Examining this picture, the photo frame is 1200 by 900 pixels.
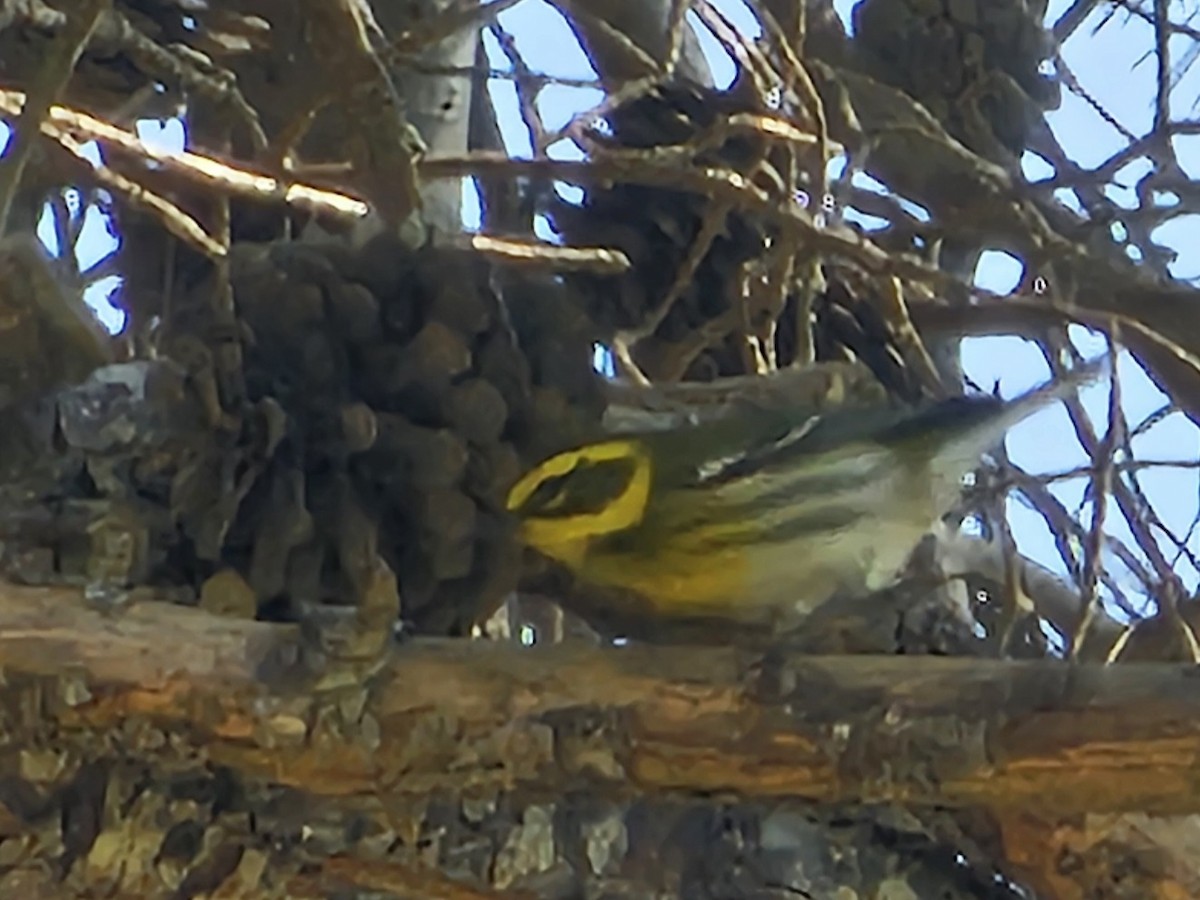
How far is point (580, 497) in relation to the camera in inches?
31.7

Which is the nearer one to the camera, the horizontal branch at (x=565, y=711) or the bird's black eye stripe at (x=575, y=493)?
the horizontal branch at (x=565, y=711)

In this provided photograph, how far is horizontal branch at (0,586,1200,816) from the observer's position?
67cm

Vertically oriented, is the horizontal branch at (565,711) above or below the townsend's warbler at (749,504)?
below

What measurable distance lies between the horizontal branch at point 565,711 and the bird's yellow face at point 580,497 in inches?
4.3

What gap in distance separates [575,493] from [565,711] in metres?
0.14

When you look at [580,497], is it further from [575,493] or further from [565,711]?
[565,711]

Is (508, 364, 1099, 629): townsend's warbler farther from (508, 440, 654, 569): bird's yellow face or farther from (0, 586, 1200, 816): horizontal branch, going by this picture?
(0, 586, 1200, 816): horizontal branch

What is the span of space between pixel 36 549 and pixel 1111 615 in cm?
78

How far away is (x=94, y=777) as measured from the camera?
740mm

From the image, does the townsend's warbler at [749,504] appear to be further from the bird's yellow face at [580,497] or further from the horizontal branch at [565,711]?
the horizontal branch at [565,711]

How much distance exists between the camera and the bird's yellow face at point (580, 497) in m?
0.81

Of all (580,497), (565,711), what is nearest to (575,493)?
(580,497)

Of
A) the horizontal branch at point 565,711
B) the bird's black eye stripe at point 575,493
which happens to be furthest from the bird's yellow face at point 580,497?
the horizontal branch at point 565,711

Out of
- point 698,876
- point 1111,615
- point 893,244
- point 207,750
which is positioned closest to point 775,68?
point 893,244
